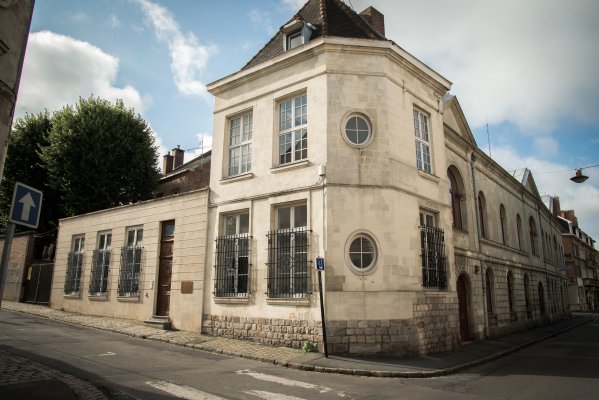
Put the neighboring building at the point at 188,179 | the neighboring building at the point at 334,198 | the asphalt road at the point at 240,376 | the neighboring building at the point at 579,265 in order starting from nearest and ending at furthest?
the asphalt road at the point at 240,376 → the neighboring building at the point at 334,198 → the neighboring building at the point at 188,179 → the neighboring building at the point at 579,265

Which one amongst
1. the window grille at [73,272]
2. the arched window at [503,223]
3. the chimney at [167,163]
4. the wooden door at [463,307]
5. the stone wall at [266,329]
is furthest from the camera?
the chimney at [167,163]

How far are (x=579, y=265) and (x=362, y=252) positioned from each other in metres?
57.6

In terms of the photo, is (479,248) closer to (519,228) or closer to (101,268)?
(519,228)

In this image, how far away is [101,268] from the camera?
16469 mm

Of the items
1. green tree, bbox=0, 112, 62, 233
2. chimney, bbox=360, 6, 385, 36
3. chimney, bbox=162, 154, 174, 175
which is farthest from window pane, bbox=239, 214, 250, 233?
chimney, bbox=162, 154, 174, 175

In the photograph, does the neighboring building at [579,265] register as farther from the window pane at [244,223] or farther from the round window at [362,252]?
the window pane at [244,223]

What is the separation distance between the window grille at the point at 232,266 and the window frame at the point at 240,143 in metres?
2.25

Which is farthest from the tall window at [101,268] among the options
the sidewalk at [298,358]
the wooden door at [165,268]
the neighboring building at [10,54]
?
the neighboring building at [10,54]

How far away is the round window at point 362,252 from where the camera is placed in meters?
10.5

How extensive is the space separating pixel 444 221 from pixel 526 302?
12.9m

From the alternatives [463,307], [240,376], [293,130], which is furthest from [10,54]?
[463,307]

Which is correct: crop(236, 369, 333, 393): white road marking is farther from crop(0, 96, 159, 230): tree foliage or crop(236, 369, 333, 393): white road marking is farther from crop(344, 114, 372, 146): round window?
crop(0, 96, 159, 230): tree foliage

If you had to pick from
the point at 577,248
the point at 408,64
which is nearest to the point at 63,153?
the point at 408,64

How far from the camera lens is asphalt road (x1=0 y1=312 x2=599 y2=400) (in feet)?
21.6
